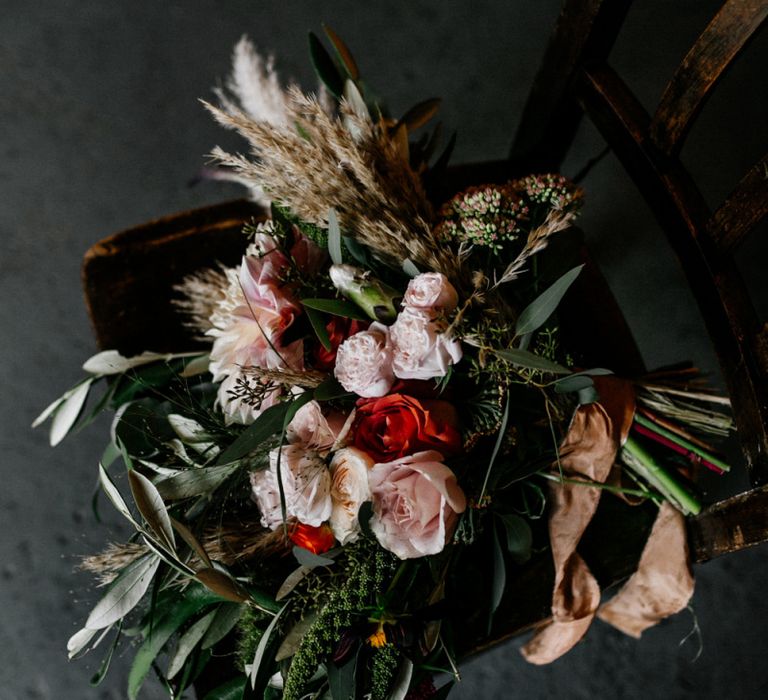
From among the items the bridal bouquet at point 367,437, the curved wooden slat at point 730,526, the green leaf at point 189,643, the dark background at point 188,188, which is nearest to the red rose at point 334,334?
the bridal bouquet at point 367,437

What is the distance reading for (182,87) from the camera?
158cm

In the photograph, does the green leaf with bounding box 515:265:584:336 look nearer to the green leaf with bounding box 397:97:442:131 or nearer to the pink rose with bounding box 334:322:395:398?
the pink rose with bounding box 334:322:395:398

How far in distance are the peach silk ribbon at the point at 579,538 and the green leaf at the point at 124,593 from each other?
1.50 feet

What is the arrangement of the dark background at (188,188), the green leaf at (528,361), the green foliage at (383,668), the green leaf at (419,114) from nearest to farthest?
the green leaf at (528,361) → the green foliage at (383,668) → the green leaf at (419,114) → the dark background at (188,188)

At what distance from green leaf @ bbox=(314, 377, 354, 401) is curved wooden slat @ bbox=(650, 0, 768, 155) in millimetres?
444

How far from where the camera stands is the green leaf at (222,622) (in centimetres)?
79

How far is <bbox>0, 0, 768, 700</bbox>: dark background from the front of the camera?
1367 mm

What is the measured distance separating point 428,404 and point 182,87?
1.23 metres

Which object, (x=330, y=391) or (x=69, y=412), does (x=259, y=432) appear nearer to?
(x=330, y=391)

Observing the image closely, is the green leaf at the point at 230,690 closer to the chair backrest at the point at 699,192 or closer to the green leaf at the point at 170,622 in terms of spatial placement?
the green leaf at the point at 170,622

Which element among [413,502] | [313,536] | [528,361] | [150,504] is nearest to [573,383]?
[528,361]

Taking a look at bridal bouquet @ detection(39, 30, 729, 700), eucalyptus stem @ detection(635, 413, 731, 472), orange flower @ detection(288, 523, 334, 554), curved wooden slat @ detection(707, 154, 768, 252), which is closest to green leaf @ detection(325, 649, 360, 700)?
bridal bouquet @ detection(39, 30, 729, 700)

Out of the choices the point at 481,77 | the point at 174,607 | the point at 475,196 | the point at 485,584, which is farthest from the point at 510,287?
the point at 481,77

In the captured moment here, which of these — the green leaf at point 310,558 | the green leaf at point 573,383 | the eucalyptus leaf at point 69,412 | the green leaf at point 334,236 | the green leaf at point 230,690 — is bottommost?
the green leaf at point 230,690
